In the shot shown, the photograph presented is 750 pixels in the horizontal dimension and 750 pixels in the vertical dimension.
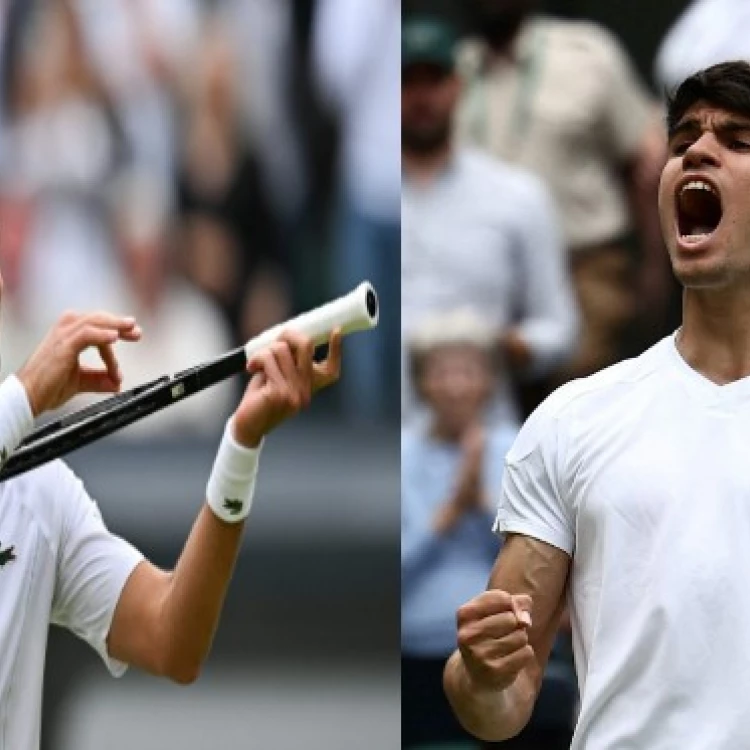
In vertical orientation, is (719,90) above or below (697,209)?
above

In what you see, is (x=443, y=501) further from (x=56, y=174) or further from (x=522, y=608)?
(x=522, y=608)

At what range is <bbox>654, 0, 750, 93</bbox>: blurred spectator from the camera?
5.69 metres

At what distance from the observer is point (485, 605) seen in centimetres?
303

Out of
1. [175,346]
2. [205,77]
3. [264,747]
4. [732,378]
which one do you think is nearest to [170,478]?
[175,346]

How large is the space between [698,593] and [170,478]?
11.0 ft

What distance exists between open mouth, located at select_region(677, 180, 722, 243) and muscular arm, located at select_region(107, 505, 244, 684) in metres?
0.86

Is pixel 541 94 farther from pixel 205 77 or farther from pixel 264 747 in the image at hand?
pixel 264 747

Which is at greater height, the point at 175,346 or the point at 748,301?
the point at 175,346

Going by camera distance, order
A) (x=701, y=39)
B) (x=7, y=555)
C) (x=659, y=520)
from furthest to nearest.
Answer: (x=701, y=39) → (x=7, y=555) → (x=659, y=520)

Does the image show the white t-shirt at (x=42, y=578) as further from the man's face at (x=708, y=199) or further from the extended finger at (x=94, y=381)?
the man's face at (x=708, y=199)

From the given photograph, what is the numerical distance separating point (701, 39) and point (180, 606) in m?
2.95

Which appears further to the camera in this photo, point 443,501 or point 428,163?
point 428,163

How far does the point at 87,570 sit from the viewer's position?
3.52 m

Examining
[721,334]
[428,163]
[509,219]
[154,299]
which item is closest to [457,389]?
[509,219]
